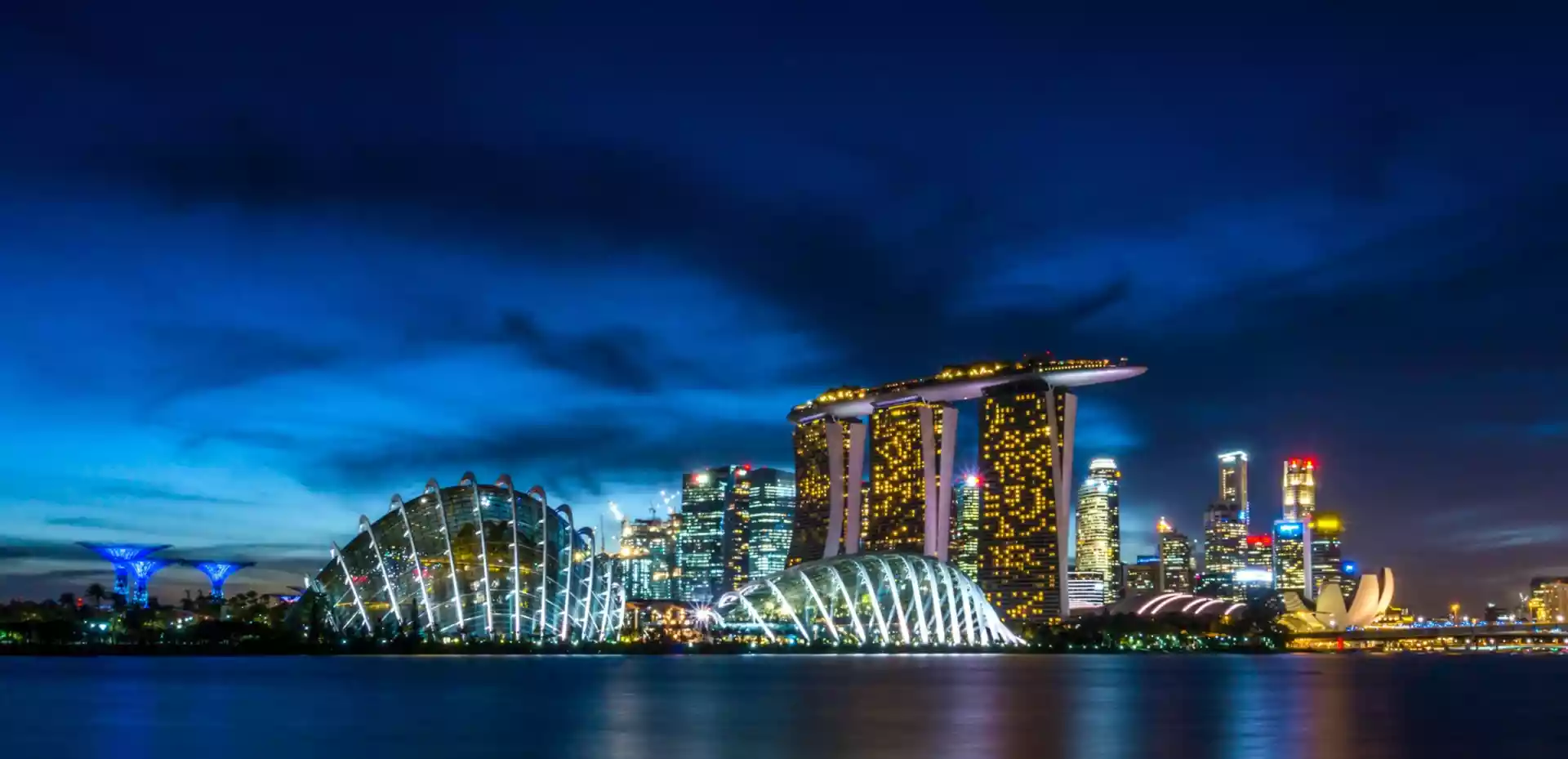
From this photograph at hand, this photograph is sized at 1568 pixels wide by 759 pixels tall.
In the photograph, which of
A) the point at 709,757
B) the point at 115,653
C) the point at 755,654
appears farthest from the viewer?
the point at 755,654

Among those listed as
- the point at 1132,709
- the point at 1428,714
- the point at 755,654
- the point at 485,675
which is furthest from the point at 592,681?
the point at 755,654

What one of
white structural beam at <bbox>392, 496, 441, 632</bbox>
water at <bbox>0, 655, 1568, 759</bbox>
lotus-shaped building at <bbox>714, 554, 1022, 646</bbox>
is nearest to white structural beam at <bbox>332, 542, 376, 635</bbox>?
white structural beam at <bbox>392, 496, 441, 632</bbox>

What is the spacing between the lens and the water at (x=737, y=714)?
4431cm

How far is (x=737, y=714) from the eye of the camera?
58.9m

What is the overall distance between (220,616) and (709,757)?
506 ft

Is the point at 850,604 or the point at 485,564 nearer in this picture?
the point at 485,564

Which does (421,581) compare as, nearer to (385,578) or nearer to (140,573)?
(385,578)

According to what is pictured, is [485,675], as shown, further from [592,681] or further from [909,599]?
[909,599]

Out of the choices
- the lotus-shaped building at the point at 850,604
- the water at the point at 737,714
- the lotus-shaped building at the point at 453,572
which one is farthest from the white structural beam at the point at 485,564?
the lotus-shaped building at the point at 850,604

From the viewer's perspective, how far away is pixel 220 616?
7062 inches

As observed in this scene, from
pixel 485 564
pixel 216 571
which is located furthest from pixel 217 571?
pixel 485 564

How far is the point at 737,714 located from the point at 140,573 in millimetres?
148693

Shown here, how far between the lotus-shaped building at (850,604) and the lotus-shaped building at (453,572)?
4151cm

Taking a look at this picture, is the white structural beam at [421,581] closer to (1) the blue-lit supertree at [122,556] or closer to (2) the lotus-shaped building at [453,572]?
(2) the lotus-shaped building at [453,572]
